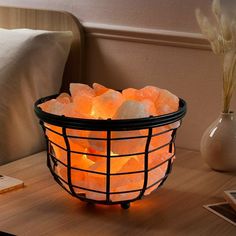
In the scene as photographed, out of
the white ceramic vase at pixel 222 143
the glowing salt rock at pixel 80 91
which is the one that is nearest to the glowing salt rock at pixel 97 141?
the glowing salt rock at pixel 80 91

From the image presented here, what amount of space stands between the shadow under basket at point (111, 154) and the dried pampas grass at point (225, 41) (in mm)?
242

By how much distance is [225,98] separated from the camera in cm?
110

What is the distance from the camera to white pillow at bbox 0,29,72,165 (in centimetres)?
124

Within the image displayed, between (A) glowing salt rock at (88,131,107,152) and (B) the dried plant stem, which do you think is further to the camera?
(B) the dried plant stem

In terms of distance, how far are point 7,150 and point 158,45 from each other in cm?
45

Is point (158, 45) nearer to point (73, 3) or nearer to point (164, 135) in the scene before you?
point (73, 3)

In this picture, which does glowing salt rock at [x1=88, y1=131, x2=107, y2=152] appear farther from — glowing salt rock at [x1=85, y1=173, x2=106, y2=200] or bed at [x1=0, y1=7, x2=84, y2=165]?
bed at [x1=0, y1=7, x2=84, y2=165]

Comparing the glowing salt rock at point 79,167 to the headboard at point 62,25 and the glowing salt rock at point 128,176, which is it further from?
the headboard at point 62,25

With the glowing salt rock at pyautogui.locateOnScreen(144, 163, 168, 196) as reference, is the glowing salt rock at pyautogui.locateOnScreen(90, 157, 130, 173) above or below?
above

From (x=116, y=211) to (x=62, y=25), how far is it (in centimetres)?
67

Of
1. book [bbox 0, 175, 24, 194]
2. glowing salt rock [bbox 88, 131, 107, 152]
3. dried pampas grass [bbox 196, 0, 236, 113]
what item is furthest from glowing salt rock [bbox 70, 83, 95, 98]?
dried pampas grass [bbox 196, 0, 236, 113]

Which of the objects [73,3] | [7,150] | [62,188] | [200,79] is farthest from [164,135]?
[73,3]

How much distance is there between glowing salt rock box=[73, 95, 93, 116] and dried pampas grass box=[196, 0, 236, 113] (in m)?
0.34

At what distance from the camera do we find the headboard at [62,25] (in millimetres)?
1373
